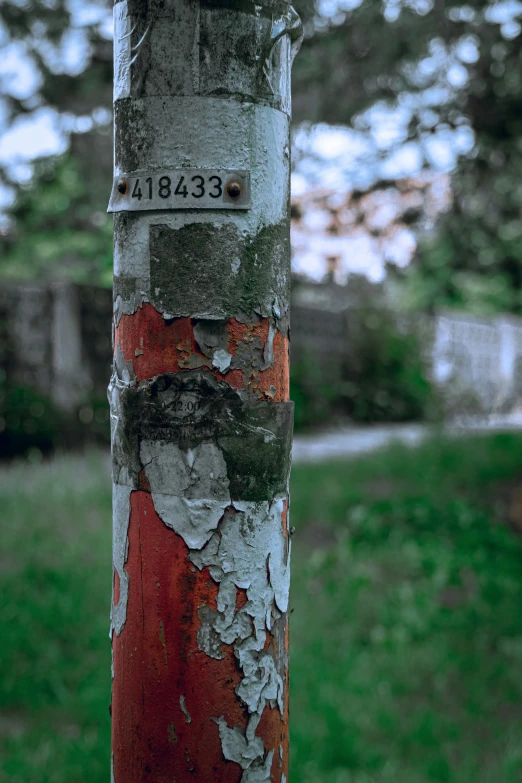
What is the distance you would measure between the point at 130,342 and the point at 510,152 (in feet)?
17.6

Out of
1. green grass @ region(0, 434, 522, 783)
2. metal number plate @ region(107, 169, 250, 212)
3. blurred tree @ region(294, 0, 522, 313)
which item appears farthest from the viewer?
blurred tree @ region(294, 0, 522, 313)

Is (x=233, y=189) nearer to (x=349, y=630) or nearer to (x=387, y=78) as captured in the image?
(x=349, y=630)

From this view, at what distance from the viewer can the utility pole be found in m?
1.13

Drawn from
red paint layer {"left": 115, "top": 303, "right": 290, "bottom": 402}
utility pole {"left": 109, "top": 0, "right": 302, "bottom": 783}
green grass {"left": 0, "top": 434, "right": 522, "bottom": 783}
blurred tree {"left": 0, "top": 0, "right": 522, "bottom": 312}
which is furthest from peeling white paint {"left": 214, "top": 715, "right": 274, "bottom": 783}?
blurred tree {"left": 0, "top": 0, "right": 522, "bottom": 312}

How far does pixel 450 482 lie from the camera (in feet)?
21.1

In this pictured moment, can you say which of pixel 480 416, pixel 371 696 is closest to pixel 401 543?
pixel 371 696

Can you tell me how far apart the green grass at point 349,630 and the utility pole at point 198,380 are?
1906 mm

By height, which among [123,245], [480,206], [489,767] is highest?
[480,206]

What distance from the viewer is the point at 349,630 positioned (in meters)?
4.13

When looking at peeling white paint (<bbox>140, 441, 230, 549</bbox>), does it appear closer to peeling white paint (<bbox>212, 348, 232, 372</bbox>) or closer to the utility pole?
the utility pole

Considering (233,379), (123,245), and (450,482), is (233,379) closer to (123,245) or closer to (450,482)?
(123,245)

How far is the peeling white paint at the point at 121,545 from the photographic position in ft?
3.92

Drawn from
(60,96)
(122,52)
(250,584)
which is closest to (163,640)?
(250,584)

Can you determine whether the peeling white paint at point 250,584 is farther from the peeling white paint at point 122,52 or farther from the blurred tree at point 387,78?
the blurred tree at point 387,78
